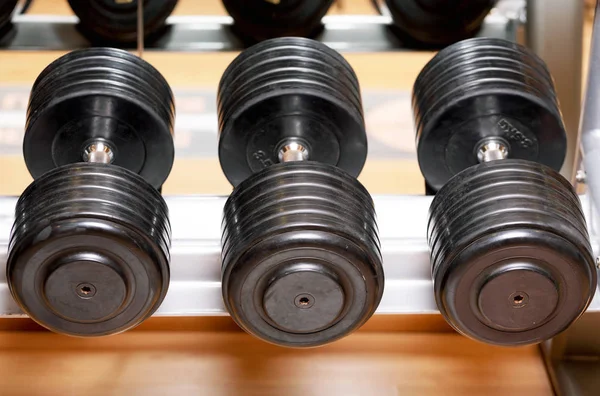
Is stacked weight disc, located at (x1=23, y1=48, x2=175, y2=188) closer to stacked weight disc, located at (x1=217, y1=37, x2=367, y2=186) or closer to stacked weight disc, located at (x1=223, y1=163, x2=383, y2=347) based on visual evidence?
stacked weight disc, located at (x1=217, y1=37, x2=367, y2=186)

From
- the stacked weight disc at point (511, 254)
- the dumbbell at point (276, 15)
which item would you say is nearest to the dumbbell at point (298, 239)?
the stacked weight disc at point (511, 254)

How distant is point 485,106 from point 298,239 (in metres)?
0.43

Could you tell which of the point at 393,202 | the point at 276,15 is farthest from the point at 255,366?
the point at 276,15

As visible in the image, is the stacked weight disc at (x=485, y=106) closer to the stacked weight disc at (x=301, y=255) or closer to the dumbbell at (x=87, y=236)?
the stacked weight disc at (x=301, y=255)

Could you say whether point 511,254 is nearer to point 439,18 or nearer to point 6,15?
point 439,18

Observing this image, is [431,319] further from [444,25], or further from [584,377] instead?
[444,25]

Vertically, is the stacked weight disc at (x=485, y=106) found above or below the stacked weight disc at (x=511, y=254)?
above

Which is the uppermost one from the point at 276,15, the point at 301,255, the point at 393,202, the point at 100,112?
the point at 276,15

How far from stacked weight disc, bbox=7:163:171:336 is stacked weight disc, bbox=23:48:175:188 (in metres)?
0.18

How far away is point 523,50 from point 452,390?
27.5 inches

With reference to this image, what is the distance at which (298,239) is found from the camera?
107cm

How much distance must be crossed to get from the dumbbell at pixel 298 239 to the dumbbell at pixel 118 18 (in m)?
Result: 0.37

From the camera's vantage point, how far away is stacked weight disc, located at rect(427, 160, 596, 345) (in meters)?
1.08

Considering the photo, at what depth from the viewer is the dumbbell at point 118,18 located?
5.25 ft
